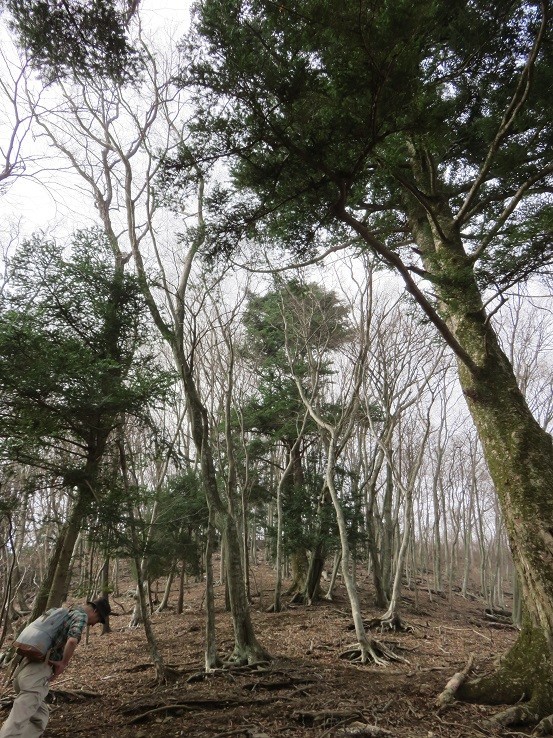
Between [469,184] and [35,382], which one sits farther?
[469,184]

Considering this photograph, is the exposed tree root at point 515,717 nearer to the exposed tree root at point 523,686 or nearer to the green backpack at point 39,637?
the exposed tree root at point 523,686

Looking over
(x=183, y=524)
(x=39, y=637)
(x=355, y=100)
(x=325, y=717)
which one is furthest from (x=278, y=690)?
(x=183, y=524)

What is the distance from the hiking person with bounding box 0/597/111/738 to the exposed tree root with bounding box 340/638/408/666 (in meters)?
4.93

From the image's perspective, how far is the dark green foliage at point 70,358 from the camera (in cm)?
541

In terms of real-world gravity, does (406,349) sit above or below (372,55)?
above

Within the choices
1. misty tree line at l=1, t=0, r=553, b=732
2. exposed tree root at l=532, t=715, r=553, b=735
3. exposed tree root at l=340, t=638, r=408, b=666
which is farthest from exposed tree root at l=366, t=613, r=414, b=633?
exposed tree root at l=532, t=715, r=553, b=735

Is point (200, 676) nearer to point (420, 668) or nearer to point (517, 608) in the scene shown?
point (420, 668)

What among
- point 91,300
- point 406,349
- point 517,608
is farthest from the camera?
point 517,608

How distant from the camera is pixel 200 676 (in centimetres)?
571

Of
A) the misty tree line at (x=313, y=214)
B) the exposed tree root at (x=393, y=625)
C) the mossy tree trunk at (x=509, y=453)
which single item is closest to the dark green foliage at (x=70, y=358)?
the misty tree line at (x=313, y=214)

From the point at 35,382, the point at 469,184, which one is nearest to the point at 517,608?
the point at 469,184

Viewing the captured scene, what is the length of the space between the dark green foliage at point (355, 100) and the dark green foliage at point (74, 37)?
877 millimetres

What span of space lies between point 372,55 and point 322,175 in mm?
1108

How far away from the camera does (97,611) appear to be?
3.68 meters
